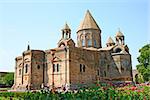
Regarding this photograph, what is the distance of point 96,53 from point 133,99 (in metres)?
29.5

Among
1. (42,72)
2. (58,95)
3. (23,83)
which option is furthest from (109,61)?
(58,95)

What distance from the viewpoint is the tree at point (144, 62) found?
3759 cm

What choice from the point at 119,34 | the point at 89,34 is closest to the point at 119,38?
the point at 119,34

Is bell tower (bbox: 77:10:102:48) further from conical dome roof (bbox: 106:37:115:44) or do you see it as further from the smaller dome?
conical dome roof (bbox: 106:37:115:44)

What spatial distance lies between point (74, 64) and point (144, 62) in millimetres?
13014

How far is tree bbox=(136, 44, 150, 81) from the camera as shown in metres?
37.6

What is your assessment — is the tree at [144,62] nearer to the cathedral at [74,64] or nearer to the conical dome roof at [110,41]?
the cathedral at [74,64]

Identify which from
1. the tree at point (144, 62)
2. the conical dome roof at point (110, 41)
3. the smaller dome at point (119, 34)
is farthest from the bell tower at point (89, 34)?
the tree at point (144, 62)

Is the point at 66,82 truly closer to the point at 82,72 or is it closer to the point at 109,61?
the point at 82,72

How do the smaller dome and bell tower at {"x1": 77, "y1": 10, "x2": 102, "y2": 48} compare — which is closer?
bell tower at {"x1": 77, "y1": 10, "x2": 102, "y2": 48}

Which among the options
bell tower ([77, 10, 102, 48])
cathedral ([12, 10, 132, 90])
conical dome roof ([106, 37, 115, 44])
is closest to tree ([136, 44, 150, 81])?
cathedral ([12, 10, 132, 90])

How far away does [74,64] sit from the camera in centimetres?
3434

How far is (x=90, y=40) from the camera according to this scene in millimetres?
42688

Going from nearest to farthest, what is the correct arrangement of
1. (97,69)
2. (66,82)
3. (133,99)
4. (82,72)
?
(133,99) < (66,82) < (82,72) < (97,69)
